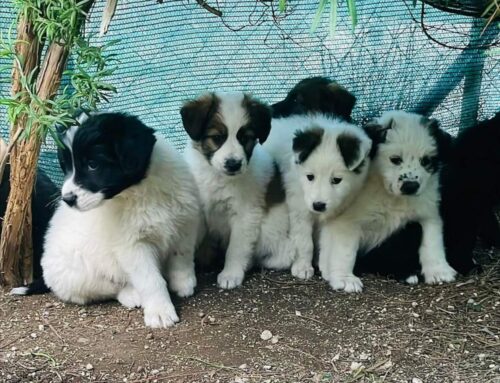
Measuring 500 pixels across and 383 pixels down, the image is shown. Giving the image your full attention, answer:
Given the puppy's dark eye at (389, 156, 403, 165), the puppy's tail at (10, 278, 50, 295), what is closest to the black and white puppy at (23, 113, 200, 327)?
the puppy's tail at (10, 278, 50, 295)

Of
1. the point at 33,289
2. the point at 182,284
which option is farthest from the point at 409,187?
the point at 33,289

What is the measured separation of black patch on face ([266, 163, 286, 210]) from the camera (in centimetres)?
534

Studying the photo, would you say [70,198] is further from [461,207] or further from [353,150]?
[461,207]

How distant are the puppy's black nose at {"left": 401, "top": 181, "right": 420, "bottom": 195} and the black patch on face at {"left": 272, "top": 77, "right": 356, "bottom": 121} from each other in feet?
3.48

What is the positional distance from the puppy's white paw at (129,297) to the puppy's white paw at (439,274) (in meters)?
1.94

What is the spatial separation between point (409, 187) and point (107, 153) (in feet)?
6.27

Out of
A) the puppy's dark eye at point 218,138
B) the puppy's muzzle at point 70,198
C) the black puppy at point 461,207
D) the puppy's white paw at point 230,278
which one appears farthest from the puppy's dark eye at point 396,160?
the puppy's muzzle at point 70,198

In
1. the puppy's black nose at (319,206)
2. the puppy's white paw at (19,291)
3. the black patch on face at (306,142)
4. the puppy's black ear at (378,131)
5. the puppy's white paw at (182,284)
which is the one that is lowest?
the puppy's white paw at (19,291)

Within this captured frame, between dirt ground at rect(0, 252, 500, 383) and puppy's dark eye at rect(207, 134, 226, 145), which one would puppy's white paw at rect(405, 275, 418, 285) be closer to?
dirt ground at rect(0, 252, 500, 383)

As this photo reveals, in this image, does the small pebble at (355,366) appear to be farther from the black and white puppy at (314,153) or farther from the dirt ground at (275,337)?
the black and white puppy at (314,153)

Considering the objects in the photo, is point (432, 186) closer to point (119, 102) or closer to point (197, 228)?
point (197, 228)

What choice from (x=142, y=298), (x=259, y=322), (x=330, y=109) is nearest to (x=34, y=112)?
(x=142, y=298)

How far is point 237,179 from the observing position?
515cm

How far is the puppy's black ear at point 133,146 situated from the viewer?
14.3 ft
